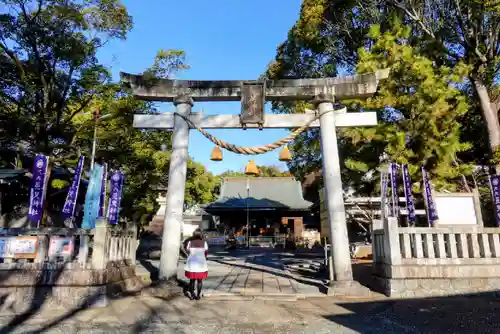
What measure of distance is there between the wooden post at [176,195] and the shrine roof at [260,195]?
1665 cm

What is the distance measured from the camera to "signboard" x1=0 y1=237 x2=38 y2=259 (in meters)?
6.75

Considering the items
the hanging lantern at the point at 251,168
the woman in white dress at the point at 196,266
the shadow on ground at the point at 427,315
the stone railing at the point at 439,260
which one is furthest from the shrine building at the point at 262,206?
the shadow on ground at the point at 427,315

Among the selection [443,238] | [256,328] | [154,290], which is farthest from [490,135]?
[154,290]

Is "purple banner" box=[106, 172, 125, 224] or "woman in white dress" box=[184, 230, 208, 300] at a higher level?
"purple banner" box=[106, 172, 125, 224]

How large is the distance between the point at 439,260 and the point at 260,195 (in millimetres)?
21698

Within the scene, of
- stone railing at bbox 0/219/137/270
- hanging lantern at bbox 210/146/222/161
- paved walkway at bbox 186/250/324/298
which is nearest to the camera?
stone railing at bbox 0/219/137/270

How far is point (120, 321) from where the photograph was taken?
545 cm

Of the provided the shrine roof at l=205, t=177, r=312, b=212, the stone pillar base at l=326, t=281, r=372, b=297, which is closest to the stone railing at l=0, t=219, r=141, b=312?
the stone pillar base at l=326, t=281, r=372, b=297

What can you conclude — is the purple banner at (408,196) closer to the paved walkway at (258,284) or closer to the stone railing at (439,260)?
the stone railing at (439,260)

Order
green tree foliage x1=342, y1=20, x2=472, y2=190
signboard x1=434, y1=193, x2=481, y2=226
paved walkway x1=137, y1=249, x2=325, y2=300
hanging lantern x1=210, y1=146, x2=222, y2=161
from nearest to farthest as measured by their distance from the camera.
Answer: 1. paved walkway x1=137, y1=249, x2=325, y2=300
2. signboard x1=434, y1=193, x2=481, y2=226
3. hanging lantern x1=210, y1=146, x2=222, y2=161
4. green tree foliage x1=342, y1=20, x2=472, y2=190

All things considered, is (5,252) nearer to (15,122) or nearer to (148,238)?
(15,122)

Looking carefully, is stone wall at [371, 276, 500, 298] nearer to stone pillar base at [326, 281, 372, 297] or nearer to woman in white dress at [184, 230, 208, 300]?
stone pillar base at [326, 281, 372, 297]

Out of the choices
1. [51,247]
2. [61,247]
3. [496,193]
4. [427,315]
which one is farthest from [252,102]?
[496,193]

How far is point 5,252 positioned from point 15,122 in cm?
623
